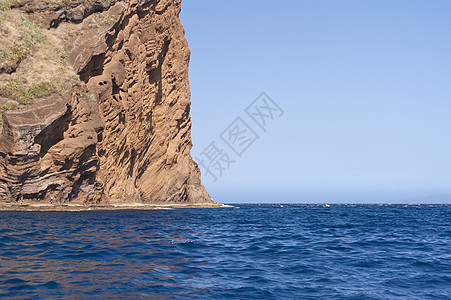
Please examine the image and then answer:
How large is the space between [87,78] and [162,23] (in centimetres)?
2461

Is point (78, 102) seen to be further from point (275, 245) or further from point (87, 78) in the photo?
point (275, 245)

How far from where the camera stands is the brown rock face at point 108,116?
44656 millimetres

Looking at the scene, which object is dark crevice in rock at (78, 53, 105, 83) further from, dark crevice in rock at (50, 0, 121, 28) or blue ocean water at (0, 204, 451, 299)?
blue ocean water at (0, 204, 451, 299)

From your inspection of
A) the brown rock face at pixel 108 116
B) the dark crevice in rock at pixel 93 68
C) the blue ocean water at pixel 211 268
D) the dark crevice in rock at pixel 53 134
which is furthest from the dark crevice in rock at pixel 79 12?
the blue ocean water at pixel 211 268

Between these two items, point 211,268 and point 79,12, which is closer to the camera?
point 211,268

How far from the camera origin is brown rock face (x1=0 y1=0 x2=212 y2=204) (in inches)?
1758

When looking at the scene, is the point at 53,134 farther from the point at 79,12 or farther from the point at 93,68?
the point at 79,12

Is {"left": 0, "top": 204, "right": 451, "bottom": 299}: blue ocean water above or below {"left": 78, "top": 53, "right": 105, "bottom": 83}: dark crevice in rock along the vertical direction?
below

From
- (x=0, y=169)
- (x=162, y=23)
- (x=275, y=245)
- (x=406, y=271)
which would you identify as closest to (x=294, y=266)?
(x=406, y=271)

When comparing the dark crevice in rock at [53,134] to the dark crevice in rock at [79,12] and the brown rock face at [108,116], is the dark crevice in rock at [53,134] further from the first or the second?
the dark crevice in rock at [79,12]

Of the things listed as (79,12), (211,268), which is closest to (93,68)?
(79,12)

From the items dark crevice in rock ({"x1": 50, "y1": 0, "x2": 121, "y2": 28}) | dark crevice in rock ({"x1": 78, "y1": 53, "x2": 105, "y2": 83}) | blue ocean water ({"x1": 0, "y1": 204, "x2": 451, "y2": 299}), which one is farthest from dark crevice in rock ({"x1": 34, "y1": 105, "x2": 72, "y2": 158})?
blue ocean water ({"x1": 0, "y1": 204, "x2": 451, "y2": 299})

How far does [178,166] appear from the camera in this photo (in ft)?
277

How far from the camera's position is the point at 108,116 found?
5947cm
